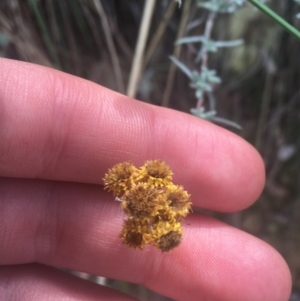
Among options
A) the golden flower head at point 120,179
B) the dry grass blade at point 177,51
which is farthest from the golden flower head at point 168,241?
the dry grass blade at point 177,51

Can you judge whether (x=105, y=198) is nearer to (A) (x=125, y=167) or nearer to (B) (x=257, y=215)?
(A) (x=125, y=167)

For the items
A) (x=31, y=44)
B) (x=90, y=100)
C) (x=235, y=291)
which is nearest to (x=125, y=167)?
(x=90, y=100)

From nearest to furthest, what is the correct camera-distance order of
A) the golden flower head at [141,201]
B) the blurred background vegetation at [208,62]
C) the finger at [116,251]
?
the golden flower head at [141,201]
the finger at [116,251]
the blurred background vegetation at [208,62]

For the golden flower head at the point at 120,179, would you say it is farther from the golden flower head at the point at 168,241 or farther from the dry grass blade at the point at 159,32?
the dry grass blade at the point at 159,32

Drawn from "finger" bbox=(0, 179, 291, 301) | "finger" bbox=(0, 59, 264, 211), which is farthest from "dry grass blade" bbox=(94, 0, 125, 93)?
"finger" bbox=(0, 179, 291, 301)

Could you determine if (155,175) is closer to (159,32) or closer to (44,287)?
(44,287)

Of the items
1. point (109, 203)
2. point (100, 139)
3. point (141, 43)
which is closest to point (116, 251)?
point (109, 203)

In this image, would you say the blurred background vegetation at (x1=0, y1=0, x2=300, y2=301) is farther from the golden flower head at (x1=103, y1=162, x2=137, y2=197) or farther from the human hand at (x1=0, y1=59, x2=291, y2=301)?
the golden flower head at (x1=103, y1=162, x2=137, y2=197)
